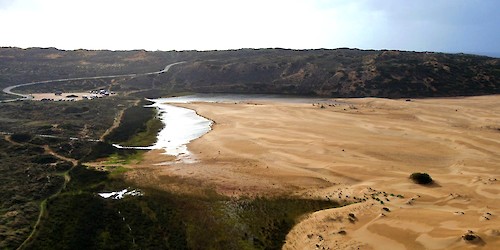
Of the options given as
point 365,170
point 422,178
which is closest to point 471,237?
point 422,178

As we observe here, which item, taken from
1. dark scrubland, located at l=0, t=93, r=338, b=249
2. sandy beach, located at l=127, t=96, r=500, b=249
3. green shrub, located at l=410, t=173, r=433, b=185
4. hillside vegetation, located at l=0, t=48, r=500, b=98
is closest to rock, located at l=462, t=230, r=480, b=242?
sandy beach, located at l=127, t=96, r=500, b=249

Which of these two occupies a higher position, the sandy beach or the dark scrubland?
the sandy beach

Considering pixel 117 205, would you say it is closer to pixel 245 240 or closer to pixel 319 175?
pixel 245 240

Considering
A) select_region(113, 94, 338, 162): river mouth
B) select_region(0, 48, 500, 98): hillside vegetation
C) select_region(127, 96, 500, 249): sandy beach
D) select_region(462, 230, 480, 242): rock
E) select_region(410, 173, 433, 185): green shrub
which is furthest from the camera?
select_region(0, 48, 500, 98): hillside vegetation

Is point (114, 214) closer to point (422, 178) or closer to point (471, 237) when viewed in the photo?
point (471, 237)

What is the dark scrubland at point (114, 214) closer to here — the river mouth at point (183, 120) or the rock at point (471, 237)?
the river mouth at point (183, 120)

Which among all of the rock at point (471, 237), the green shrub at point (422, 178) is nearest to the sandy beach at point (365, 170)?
the rock at point (471, 237)

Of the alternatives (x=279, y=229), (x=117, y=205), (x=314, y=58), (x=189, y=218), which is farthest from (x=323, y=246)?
(x=314, y=58)

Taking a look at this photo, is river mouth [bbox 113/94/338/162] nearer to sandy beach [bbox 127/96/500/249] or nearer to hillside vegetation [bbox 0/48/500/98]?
sandy beach [bbox 127/96/500/249]
